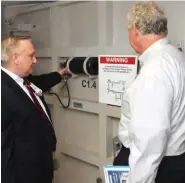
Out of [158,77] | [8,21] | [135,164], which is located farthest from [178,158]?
[8,21]

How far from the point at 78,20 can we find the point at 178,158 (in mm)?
1410

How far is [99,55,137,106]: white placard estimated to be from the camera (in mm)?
1880

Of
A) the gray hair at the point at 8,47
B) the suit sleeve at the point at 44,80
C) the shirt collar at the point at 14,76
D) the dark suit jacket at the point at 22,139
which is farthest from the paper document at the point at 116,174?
the suit sleeve at the point at 44,80

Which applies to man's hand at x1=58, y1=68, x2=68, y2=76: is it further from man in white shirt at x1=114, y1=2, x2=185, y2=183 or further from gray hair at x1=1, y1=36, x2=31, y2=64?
man in white shirt at x1=114, y1=2, x2=185, y2=183

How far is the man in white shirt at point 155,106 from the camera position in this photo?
1.34m

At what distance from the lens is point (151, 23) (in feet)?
4.73

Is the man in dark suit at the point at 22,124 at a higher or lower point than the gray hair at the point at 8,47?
lower

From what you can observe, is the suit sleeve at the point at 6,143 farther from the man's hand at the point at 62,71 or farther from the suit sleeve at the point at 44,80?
the man's hand at the point at 62,71

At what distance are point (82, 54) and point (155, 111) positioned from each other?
3.89 ft

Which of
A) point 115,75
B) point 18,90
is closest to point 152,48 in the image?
point 115,75

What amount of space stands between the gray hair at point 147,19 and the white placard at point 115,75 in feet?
1.29

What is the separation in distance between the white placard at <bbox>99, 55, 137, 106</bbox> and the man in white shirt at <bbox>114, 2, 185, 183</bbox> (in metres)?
0.37

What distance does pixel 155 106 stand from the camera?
4.37 feet

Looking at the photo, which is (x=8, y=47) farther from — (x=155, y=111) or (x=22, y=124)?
(x=155, y=111)
